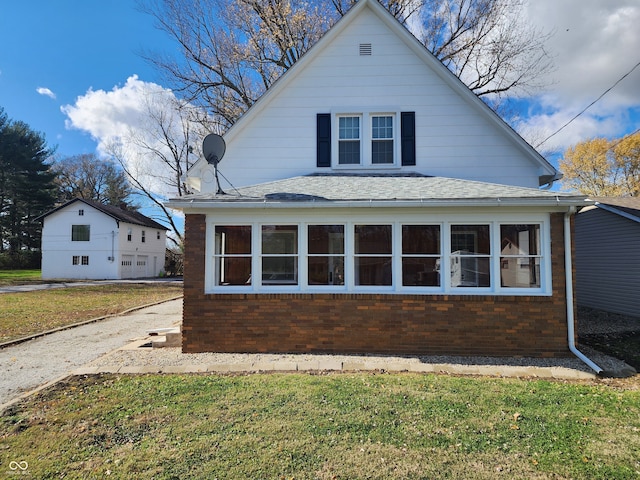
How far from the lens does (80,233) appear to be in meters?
32.6

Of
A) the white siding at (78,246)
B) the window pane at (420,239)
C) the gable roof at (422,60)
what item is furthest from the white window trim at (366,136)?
the white siding at (78,246)

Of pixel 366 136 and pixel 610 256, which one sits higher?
pixel 366 136

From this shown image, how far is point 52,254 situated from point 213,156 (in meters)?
32.2

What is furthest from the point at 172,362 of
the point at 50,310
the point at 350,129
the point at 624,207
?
the point at 624,207

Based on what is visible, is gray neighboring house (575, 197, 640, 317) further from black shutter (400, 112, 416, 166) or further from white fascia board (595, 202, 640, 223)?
black shutter (400, 112, 416, 166)

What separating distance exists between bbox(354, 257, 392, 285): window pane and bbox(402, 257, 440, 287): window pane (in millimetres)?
375

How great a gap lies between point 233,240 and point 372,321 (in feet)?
10.9

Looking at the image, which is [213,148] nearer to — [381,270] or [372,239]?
[372,239]

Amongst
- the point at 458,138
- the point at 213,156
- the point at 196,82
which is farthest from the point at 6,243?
the point at 458,138

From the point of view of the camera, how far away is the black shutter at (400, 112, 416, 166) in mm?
9914

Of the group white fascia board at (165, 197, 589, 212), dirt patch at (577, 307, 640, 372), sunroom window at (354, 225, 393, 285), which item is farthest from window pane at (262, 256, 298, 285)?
Answer: dirt patch at (577, 307, 640, 372)

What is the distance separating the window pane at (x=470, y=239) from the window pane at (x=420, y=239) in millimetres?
374

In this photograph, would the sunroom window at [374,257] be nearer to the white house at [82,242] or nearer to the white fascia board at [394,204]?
the white fascia board at [394,204]

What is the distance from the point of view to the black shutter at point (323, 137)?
1008 cm
